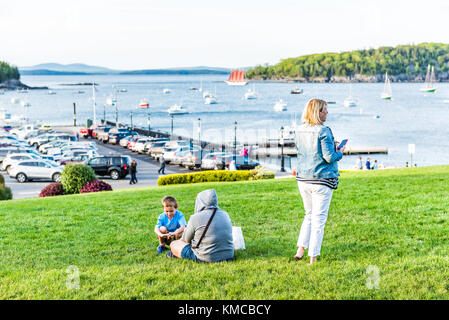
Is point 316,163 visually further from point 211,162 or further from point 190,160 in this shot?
point 190,160

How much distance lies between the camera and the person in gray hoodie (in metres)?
6.19

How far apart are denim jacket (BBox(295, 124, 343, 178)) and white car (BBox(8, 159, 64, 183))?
2692 cm

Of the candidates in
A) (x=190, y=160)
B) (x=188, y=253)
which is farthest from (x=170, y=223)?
(x=190, y=160)

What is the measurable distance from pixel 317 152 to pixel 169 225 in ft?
8.47

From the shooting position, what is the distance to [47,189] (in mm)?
20688

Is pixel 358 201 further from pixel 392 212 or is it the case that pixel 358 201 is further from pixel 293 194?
pixel 293 194

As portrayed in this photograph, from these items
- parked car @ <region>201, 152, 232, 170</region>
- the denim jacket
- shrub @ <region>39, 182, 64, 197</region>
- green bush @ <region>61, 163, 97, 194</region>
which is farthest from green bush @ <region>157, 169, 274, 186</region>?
the denim jacket

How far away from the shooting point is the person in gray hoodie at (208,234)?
20.3 ft

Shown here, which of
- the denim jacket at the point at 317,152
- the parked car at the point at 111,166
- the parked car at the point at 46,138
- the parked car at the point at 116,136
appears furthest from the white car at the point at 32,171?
the parked car at the point at 116,136

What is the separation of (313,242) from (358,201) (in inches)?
181

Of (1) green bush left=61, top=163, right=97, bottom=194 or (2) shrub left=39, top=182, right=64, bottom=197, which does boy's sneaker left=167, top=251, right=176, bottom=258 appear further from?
(2) shrub left=39, top=182, right=64, bottom=197

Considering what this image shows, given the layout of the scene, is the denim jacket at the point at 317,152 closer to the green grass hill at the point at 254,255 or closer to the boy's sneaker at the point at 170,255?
the green grass hill at the point at 254,255

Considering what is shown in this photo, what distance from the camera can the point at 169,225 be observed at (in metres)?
7.33
